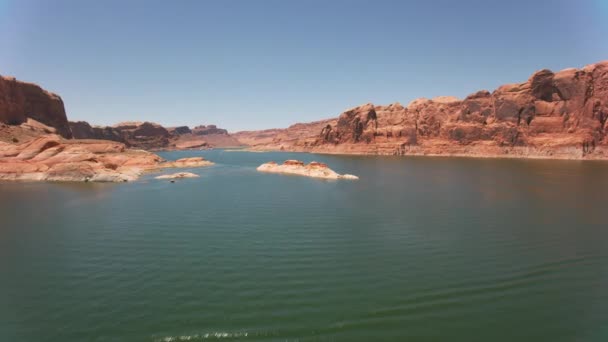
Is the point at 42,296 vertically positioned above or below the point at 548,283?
above

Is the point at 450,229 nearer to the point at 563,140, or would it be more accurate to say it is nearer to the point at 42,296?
the point at 42,296

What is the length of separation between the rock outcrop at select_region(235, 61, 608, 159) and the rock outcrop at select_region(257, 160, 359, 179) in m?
79.7

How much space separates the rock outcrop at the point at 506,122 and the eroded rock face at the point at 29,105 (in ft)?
359

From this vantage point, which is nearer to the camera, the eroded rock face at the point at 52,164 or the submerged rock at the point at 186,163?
the eroded rock face at the point at 52,164

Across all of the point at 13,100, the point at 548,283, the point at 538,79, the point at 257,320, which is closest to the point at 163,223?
the point at 257,320

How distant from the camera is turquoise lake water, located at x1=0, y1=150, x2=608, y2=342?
10.0 m

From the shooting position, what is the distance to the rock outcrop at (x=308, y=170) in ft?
181

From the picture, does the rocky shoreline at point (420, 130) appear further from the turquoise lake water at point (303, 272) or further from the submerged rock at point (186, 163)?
the turquoise lake water at point (303, 272)

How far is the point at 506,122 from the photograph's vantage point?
11400cm

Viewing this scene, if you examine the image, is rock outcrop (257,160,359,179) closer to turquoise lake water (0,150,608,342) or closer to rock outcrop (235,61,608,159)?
turquoise lake water (0,150,608,342)

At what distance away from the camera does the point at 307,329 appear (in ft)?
32.1

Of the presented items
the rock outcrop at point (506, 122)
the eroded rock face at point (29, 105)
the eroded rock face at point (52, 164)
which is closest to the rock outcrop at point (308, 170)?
the eroded rock face at point (52, 164)

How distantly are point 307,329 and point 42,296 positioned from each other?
9928mm

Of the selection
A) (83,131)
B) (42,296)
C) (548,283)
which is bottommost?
(548,283)
